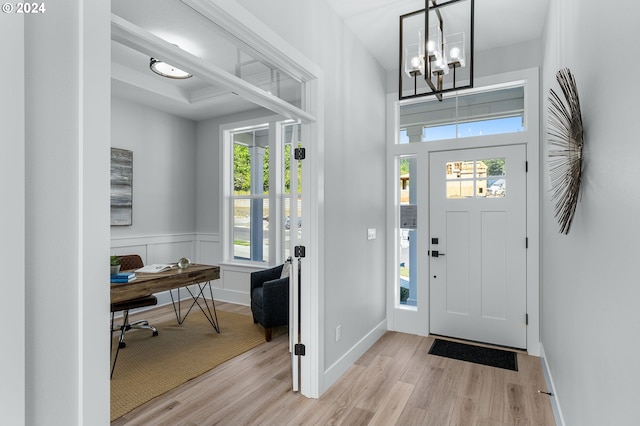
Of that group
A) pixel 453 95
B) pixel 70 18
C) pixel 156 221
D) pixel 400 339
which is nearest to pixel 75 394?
pixel 70 18

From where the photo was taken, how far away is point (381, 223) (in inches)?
152

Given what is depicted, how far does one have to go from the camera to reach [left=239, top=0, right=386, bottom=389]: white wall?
259 centimetres

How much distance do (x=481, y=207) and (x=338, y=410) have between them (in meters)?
2.39

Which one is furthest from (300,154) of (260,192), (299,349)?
(260,192)

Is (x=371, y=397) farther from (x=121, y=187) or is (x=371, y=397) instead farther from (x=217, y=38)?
(x=121, y=187)

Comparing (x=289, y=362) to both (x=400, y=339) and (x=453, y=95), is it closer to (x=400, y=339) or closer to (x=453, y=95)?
(x=400, y=339)

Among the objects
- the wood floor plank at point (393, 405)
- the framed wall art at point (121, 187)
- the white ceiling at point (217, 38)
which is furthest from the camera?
the framed wall art at point (121, 187)

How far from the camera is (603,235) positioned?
1.30 metres

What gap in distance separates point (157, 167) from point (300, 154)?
333cm

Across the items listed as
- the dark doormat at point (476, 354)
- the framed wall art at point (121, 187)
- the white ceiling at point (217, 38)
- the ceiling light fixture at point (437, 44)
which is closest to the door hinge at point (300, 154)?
the white ceiling at point (217, 38)

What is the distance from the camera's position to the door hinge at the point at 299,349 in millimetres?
2611

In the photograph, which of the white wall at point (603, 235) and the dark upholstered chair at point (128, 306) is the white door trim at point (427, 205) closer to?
the white wall at point (603, 235)

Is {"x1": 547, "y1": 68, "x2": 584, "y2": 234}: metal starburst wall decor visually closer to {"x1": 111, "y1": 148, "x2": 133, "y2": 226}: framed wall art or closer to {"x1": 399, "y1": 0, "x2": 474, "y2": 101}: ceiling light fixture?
{"x1": 399, "y1": 0, "x2": 474, "y2": 101}: ceiling light fixture

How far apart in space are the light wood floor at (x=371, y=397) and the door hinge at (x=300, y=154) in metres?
1.76
